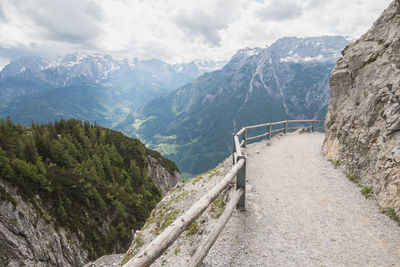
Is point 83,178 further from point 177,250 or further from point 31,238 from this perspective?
point 177,250

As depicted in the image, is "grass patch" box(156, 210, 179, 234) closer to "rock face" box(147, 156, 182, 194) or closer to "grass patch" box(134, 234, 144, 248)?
"grass patch" box(134, 234, 144, 248)

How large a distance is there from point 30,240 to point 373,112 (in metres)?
35.8

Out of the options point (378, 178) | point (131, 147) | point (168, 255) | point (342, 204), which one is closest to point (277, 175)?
point (342, 204)

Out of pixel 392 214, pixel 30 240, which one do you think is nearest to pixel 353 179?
pixel 392 214

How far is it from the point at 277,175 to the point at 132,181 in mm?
54356

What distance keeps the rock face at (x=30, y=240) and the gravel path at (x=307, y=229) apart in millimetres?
30219

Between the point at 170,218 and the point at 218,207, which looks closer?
the point at 218,207

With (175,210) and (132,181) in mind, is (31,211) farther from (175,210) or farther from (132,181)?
(132,181)

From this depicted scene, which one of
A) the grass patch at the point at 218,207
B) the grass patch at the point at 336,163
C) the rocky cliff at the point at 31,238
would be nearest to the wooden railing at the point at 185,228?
the grass patch at the point at 218,207

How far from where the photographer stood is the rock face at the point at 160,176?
62.4 metres

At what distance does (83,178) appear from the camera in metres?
37.7

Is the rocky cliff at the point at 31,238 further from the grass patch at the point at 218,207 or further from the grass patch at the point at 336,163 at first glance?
the grass patch at the point at 336,163

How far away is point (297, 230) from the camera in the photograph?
525 centimetres

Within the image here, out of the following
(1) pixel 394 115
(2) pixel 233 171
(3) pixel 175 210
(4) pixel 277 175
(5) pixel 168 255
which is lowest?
(3) pixel 175 210
